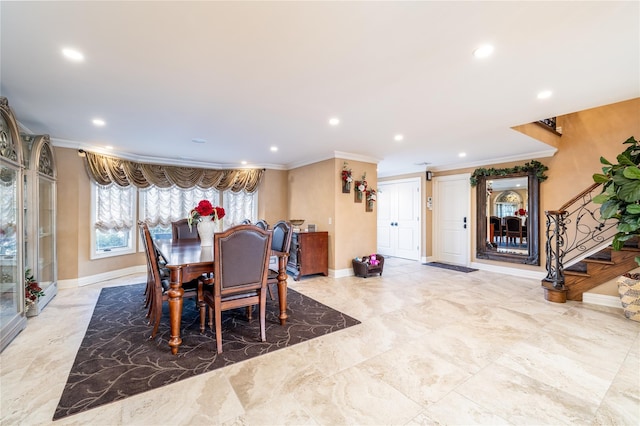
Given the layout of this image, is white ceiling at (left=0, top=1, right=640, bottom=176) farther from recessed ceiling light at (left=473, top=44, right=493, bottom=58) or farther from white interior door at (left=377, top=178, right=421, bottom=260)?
white interior door at (left=377, top=178, right=421, bottom=260)

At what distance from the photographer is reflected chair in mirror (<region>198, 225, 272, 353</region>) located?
2.46 metres

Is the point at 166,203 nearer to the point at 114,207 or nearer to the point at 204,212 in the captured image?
the point at 114,207

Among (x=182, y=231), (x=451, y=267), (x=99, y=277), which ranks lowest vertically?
(x=451, y=267)

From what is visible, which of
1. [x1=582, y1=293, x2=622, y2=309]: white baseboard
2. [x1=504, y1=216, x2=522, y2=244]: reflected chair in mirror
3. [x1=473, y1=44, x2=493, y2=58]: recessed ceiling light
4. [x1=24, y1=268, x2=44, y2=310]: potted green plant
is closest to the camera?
[x1=473, y1=44, x2=493, y2=58]: recessed ceiling light

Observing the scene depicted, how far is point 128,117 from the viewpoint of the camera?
3363mm

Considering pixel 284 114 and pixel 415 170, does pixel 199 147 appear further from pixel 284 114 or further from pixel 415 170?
pixel 415 170

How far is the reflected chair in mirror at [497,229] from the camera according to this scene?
5.81 meters

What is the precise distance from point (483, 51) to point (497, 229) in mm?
4956

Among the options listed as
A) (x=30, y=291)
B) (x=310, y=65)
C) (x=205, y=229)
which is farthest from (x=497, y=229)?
(x=30, y=291)

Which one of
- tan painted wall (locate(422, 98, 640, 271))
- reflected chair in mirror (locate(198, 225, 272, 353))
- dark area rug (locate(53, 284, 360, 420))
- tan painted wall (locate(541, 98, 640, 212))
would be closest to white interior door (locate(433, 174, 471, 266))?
tan painted wall (locate(422, 98, 640, 271))

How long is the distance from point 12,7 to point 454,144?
5145 millimetres

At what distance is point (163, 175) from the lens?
564 cm

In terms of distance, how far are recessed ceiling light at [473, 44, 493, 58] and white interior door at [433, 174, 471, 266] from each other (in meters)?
4.84

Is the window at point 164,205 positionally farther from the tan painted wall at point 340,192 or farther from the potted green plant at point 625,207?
the potted green plant at point 625,207
